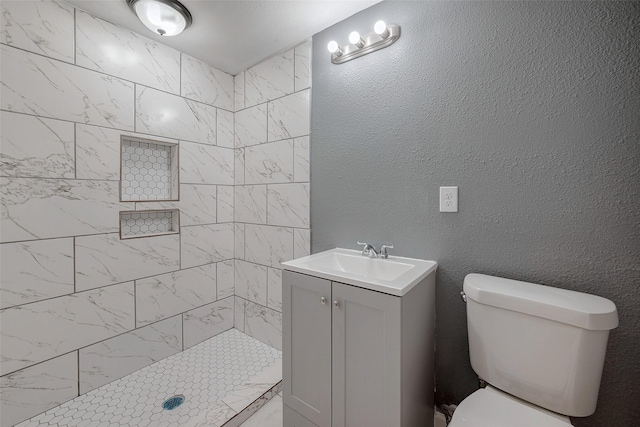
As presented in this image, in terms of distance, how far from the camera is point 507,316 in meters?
1.04

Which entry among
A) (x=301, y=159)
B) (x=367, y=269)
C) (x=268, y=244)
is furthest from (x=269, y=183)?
(x=367, y=269)

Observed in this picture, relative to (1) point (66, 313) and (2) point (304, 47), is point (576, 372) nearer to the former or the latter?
(2) point (304, 47)

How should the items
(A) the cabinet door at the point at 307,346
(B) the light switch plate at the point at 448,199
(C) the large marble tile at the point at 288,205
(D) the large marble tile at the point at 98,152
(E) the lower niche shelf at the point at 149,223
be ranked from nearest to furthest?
(A) the cabinet door at the point at 307,346
(B) the light switch plate at the point at 448,199
(D) the large marble tile at the point at 98,152
(E) the lower niche shelf at the point at 149,223
(C) the large marble tile at the point at 288,205

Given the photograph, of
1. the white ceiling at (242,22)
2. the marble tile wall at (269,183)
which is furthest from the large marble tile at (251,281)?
the white ceiling at (242,22)

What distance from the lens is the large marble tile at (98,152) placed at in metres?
1.58

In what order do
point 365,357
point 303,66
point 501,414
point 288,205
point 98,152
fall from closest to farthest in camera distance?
point 501,414 < point 365,357 < point 98,152 < point 303,66 < point 288,205

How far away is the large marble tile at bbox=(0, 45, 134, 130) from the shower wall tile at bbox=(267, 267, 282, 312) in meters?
1.42

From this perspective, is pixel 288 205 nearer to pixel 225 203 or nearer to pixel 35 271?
pixel 225 203

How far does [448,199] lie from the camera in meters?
1.36

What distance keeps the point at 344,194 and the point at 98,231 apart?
1542 millimetres

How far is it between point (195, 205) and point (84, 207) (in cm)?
69

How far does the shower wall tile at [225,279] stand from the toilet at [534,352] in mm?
1929

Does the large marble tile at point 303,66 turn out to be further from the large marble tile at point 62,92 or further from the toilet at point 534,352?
the toilet at point 534,352

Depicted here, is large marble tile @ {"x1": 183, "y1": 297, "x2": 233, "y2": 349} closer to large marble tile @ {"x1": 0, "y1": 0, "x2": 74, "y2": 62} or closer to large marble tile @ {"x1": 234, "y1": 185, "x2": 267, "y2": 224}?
large marble tile @ {"x1": 234, "y1": 185, "x2": 267, "y2": 224}
